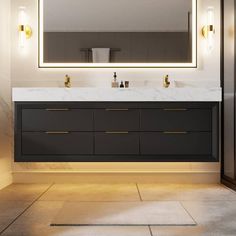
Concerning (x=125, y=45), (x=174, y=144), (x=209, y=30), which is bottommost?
(x=174, y=144)

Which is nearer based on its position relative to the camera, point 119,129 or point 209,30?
point 119,129

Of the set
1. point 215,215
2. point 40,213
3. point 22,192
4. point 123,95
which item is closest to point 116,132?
point 123,95

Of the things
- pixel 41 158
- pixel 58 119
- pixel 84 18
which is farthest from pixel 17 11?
pixel 41 158

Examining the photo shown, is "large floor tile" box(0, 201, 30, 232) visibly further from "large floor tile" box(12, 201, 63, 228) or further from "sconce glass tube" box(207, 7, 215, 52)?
"sconce glass tube" box(207, 7, 215, 52)

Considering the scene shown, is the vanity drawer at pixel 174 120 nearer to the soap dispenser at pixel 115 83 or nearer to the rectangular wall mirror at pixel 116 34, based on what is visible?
the soap dispenser at pixel 115 83

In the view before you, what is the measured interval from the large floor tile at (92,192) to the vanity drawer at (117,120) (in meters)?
0.48

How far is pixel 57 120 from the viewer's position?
10.1 ft

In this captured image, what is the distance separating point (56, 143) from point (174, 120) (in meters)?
0.93

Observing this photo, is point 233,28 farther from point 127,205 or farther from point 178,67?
point 127,205

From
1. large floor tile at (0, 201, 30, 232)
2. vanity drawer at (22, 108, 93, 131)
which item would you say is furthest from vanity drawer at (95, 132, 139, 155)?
large floor tile at (0, 201, 30, 232)

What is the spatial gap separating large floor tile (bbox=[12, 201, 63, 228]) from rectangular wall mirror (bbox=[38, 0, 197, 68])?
1.49 meters

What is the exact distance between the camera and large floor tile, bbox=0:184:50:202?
2.81 meters

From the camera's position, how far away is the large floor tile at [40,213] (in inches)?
83.0

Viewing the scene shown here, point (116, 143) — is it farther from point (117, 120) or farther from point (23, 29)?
point (23, 29)
